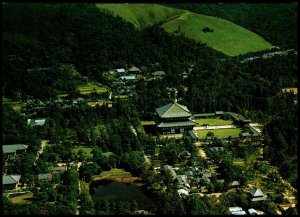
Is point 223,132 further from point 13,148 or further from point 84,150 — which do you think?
point 13,148

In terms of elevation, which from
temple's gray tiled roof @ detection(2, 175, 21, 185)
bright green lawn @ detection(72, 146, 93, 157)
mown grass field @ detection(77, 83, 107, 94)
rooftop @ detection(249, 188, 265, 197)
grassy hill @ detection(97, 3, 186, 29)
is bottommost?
rooftop @ detection(249, 188, 265, 197)

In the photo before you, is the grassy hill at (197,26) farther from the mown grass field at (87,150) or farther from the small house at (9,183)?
the small house at (9,183)

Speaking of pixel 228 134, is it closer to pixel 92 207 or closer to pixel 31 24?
pixel 92 207

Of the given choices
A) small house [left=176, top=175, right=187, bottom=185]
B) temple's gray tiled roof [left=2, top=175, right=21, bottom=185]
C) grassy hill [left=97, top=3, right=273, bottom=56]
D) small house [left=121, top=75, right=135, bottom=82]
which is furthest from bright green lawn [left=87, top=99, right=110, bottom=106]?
grassy hill [left=97, top=3, right=273, bottom=56]

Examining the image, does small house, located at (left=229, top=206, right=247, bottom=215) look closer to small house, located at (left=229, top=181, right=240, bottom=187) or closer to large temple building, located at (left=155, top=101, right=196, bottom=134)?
small house, located at (left=229, top=181, right=240, bottom=187)

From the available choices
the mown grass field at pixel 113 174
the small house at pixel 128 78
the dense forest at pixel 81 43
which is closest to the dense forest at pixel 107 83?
the dense forest at pixel 81 43
